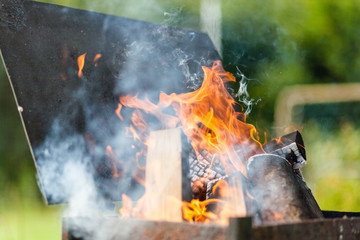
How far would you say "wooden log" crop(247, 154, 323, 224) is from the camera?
1972 millimetres

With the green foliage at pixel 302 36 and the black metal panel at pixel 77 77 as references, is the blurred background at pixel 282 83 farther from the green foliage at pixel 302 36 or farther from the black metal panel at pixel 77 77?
the black metal panel at pixel 77 77

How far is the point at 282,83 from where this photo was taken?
616 centimetres

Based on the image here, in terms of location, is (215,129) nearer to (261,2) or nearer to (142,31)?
(142,31)

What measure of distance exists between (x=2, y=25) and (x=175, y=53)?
4.08 feet

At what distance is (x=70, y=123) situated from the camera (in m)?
2.42

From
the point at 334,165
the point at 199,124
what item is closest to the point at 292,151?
the point at 199,124

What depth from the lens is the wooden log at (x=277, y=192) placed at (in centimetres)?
197

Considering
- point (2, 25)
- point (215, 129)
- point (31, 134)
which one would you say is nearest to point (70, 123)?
point (31, 134)

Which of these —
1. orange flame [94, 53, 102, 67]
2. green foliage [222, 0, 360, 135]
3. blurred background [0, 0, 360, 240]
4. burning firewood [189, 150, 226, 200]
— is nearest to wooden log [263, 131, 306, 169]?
burning firewood [189, 150, 226, 200]

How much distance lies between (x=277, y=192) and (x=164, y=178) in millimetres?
592

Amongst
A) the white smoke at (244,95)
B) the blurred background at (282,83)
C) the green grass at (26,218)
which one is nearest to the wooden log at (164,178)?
the white smoke at (244,95)

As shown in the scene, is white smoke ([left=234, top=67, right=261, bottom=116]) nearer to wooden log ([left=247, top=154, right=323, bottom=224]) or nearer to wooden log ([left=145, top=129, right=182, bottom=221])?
wooden log ([left=247, top=154, right=323, bottom=224])

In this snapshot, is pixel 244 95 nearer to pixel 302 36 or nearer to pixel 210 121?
pixel 210 121

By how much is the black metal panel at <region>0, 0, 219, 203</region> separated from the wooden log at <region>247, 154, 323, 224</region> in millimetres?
810
